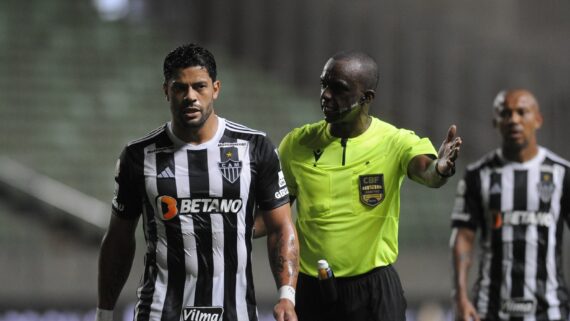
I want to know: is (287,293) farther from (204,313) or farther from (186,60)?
(186,60)

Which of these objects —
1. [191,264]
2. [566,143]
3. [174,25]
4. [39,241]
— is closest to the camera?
[191,264]

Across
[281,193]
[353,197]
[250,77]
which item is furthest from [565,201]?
[250,77]

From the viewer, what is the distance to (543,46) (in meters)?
15.4

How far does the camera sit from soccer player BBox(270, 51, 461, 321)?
19.6ft

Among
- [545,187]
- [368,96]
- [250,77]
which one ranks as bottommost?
[545,187]

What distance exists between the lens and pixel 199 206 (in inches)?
213

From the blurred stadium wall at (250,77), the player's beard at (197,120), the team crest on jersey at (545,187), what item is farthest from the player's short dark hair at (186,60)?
the blurred stadium wall at (250,77)

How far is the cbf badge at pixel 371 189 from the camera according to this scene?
6023 mm

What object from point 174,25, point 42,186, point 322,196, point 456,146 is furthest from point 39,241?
point 456,146

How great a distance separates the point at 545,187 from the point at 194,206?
290 cm

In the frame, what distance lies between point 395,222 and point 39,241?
6238mm

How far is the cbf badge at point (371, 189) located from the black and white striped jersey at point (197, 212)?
62 centimetres

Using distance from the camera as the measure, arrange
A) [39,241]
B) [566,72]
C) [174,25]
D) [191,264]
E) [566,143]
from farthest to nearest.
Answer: [174,25] < [566,72] < [566,143] < [39,241] < [191,264]

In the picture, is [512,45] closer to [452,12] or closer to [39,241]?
[452,12]
